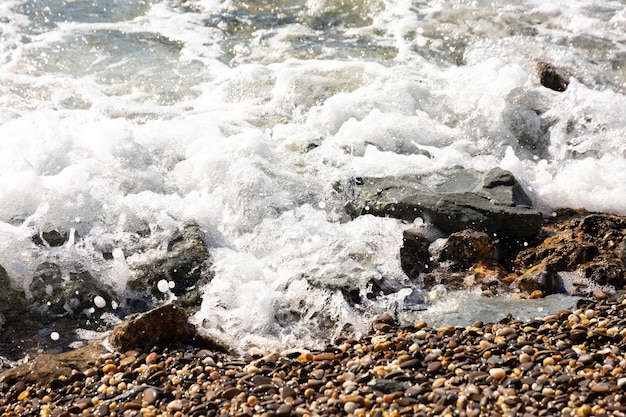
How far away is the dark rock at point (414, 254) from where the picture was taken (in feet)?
17.0

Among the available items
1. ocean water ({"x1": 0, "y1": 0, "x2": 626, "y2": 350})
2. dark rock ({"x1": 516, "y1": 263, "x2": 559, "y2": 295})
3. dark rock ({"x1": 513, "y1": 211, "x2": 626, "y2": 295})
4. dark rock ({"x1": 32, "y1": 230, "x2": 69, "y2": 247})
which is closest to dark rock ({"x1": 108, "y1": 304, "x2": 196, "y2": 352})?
ocean water ({"x1": 0, "y1": 0, "x2": 626, "y2": 350})

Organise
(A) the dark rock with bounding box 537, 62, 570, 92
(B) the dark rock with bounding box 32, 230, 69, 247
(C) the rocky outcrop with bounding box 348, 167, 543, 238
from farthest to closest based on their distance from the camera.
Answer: (A) the dark rock with bounding box 537, 62, 570, 92, (C) the rocky outcrop with bounding box 348, 167, 543, 238, (B) the dark rock with bounding box 32, 230, 69, 247

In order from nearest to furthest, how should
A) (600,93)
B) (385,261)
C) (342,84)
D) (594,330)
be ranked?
(594,330)
(385,261)
(600,93)
(342,84)

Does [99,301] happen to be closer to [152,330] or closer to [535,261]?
[152,330]

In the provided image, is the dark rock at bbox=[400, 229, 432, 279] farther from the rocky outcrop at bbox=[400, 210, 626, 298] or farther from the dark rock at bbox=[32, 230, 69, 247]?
the dark rock at bbox=[32, 230, 69, 247]

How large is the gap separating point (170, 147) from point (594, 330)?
440 cm

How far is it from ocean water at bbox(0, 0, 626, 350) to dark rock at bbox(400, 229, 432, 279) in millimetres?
102

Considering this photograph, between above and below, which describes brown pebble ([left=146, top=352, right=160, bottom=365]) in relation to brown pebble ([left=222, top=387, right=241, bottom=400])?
below

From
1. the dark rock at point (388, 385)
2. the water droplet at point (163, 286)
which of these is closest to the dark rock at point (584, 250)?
the dark rock at point (388, 385)

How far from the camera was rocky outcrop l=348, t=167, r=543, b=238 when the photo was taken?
18.2 feet

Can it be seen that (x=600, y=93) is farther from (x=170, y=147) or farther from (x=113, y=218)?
(x=113, y=218)

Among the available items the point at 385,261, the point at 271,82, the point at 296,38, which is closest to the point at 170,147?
the point at 271,82

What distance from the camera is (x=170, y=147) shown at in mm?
6949

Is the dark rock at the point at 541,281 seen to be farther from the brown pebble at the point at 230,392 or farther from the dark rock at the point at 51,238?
the dark rock at the point at 51,238
